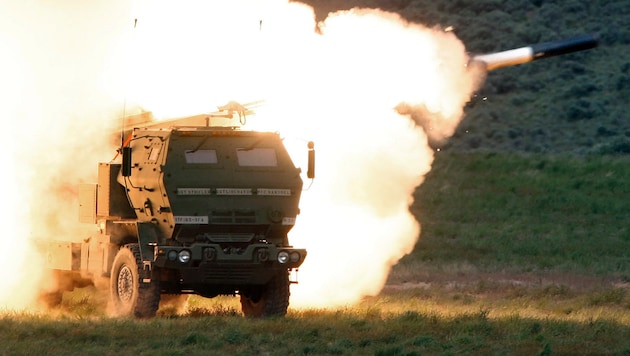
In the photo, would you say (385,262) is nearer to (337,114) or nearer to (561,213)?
(337,114)

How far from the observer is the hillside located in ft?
172

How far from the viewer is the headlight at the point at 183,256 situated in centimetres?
1991

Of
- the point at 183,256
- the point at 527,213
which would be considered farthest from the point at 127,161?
the point at 527,213

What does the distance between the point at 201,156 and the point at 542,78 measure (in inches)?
1425

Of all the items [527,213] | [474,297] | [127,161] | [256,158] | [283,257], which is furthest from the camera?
[527,213]

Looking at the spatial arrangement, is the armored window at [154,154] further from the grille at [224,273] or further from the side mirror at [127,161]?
the grille at [224,273]

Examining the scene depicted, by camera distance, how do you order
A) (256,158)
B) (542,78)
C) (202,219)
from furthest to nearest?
(542,78), (256,158), (202,219)

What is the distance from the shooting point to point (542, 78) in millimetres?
55188

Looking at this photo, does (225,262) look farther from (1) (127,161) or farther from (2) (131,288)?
(1) (127,161)

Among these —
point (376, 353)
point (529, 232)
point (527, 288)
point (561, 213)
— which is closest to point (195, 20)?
point (527, 288)

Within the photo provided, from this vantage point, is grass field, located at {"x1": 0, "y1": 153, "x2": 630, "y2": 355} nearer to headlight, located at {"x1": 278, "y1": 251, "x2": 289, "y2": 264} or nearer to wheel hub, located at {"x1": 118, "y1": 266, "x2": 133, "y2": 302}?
wheel hub, located at {"x1": 118, "y1": 266, "x2": 133, "y2": 302}

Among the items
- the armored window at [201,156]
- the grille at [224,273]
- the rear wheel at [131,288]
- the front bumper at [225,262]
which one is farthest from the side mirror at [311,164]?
the rear wheel at [131,288]

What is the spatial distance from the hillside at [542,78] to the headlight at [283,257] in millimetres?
31211

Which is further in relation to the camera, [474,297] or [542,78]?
[542,78]
